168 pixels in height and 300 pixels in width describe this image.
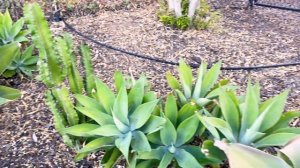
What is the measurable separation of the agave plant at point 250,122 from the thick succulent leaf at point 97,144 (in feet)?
1.48

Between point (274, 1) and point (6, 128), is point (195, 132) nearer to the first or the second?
point (6, 128)

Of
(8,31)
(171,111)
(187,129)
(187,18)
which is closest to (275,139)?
(187,129)

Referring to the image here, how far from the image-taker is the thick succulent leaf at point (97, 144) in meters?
1.76

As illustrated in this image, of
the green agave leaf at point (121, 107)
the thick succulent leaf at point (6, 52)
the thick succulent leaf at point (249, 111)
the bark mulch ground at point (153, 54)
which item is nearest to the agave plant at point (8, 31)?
the bark mulch ground at point (153, 54)

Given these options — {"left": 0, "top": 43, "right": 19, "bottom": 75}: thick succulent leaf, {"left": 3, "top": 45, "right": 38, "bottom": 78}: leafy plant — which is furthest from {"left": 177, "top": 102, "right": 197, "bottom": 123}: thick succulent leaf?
{"left": 3, "top": 45, "right": 38, "bottom": 78}: leafy plant

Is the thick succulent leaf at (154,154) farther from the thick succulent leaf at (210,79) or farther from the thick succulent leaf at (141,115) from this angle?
the thick succulent leaf at (210,79)

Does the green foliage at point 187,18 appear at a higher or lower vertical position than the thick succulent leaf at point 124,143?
higher

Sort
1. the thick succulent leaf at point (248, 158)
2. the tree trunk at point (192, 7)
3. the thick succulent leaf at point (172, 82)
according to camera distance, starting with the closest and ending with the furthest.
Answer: the thick succulent leaf at point (248, 158)
the thick succulent leaf at point (172, 82)
the tree trunk at point (192, 7)

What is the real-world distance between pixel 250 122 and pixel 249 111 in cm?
5

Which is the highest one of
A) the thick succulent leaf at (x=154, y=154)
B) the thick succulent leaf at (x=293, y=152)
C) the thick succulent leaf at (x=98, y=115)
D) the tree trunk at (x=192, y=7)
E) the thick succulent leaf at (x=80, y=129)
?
the tree trunk at (x=192, y=7)

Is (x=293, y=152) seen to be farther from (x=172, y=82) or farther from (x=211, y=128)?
(x=172, y=82)

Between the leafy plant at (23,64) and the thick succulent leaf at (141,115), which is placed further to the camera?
the leafy plant at (23,64)

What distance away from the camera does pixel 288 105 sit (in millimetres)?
2531

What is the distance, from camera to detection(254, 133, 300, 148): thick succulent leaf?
162 centimetres
